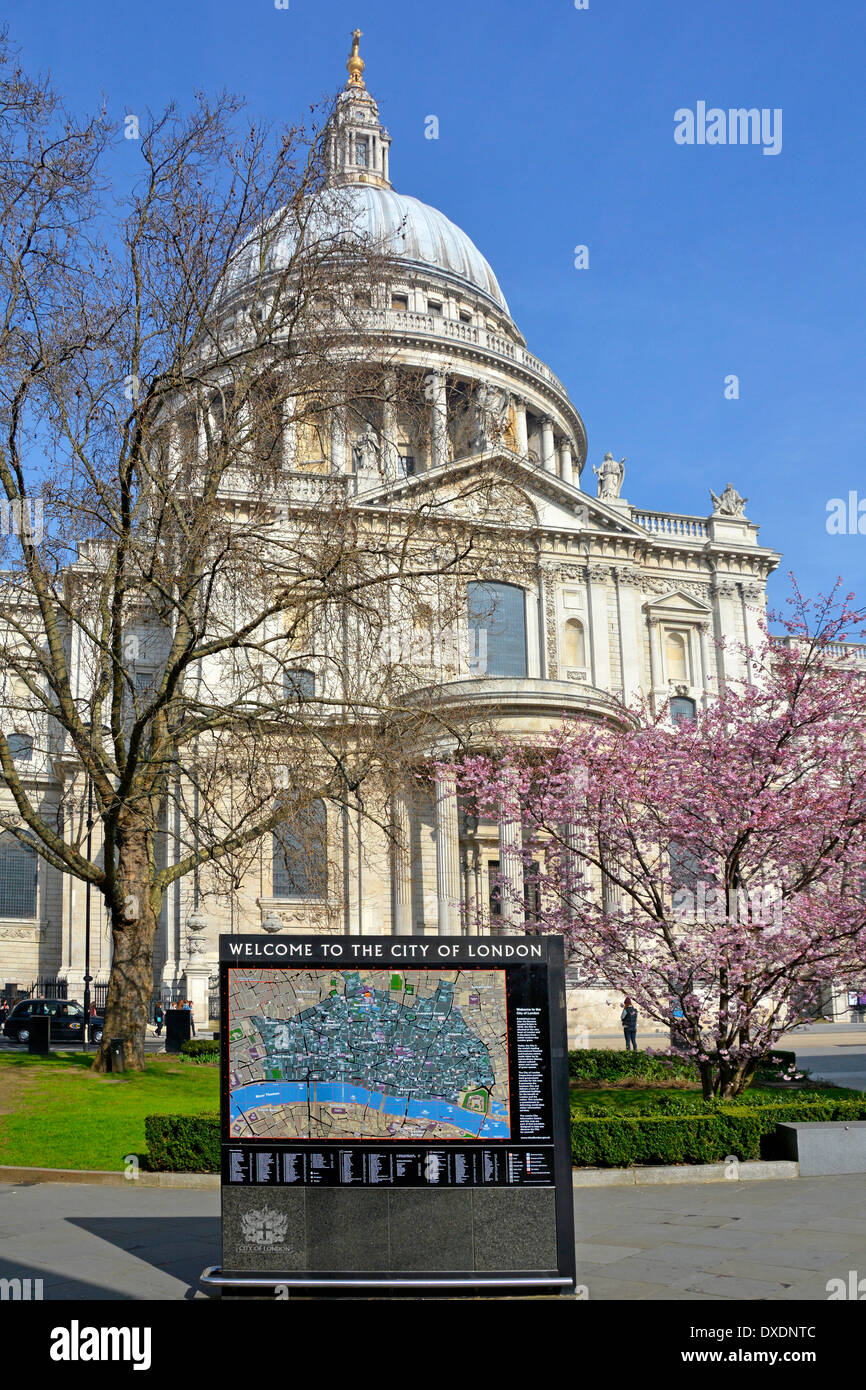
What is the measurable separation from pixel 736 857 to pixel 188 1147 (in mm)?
8135

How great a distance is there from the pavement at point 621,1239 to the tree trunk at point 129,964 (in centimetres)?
781

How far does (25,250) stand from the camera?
67.1 ft

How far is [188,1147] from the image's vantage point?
46.3ft

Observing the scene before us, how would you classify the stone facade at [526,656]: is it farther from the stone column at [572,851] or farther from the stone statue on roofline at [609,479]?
the stone column at [572,851]

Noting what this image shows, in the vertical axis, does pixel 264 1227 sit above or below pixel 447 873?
below

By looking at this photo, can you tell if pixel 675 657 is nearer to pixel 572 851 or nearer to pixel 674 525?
pixel 674 525

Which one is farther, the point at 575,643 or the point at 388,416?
the point at 575,643

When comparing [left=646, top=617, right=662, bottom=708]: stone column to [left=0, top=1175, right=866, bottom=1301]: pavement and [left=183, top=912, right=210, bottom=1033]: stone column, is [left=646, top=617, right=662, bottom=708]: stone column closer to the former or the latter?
[left=183, top=912, right=210, bottom=1033]: stone column

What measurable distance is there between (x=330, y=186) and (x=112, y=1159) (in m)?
16.2

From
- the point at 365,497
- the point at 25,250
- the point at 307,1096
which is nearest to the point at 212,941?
the point at 365,497

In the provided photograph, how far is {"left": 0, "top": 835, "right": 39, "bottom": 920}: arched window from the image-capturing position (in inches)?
2080

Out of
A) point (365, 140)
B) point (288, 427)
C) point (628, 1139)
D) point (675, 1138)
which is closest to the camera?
point (628, 1139)

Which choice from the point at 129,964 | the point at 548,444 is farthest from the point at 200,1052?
the point at 548,444
